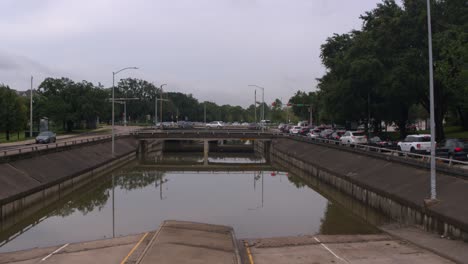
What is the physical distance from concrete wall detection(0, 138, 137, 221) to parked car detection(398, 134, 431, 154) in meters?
29.4

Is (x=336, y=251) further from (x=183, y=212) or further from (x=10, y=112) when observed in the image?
(x=10, y=112)

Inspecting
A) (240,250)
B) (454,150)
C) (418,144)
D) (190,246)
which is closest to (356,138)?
(418,144)

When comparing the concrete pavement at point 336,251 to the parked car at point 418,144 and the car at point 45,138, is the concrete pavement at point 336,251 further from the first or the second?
the car at point 45,138

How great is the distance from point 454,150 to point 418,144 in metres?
5.05

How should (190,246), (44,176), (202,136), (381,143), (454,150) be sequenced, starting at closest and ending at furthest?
(190,246)
(454,150)
(44,176)
(381,143)
(202,136)

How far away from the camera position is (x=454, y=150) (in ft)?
110

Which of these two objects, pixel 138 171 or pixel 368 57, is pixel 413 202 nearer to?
pixel 368 57

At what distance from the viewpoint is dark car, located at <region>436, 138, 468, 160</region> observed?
3325cm

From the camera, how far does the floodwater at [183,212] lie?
998 inches

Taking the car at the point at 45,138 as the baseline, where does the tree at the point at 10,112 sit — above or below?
above

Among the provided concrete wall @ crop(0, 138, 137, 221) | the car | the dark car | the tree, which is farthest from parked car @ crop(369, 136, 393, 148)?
the tree

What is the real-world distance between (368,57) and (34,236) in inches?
1738

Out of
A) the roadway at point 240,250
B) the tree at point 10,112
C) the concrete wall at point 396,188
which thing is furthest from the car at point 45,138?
the roadway at point 240,250

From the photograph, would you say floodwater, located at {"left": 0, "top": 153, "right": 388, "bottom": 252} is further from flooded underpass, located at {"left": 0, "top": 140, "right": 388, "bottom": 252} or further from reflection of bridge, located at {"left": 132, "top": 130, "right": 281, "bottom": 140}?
reflection of bridge, located at {"left": 132, "top": 130, "right": 281, "bottom": 140}
